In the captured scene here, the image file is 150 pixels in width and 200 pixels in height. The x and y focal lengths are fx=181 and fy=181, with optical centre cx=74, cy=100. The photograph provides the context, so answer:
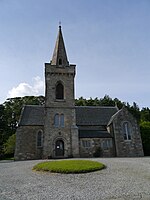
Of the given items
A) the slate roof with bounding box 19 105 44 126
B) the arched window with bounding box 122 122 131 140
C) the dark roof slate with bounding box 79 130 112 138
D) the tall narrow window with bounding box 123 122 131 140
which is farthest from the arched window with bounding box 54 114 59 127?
the tall narrow window with bounding box 123 122 131 140

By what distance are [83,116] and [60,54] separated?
11746 mm

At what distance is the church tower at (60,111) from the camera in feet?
85.8

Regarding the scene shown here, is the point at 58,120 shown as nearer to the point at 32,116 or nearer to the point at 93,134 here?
the point at 32,116

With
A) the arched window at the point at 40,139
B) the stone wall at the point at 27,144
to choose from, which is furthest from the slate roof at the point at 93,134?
the stone wall at the point at 27,144

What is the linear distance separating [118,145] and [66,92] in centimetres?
1143

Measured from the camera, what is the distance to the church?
87.0ft

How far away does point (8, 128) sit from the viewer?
49.9m

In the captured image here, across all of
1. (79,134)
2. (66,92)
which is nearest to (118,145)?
(79,134)

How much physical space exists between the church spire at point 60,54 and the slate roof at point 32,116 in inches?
349

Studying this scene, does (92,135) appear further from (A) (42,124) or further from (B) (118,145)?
(A) (42,124)

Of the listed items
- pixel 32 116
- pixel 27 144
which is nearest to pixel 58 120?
pixel 32 116

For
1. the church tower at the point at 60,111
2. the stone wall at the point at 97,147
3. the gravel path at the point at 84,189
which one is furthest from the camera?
the stone wall at the point at 97,147

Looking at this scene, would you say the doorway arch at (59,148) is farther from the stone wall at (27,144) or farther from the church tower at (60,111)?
the stone wall at (27,144)

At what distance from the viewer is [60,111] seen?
1102 inches
